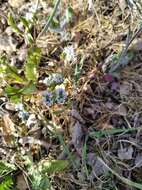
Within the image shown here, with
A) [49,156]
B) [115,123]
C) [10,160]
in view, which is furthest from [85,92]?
[10,160]

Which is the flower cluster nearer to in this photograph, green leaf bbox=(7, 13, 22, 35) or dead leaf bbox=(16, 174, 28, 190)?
green leaf bbox=(7, 13, 22, 35)

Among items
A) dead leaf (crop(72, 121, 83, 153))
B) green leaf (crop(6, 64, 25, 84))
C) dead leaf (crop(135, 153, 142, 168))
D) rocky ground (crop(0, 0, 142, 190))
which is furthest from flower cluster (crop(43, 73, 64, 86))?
dead leaf (crop(135, 153, 142, 168))

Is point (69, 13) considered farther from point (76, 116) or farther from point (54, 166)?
point (54, 166)

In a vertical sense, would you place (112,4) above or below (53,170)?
above

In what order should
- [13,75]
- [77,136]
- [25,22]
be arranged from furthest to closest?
[25,22], [13,75], [77,136]

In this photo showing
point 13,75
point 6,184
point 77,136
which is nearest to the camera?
point 6,184

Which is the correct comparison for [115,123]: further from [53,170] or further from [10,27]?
[10,27]

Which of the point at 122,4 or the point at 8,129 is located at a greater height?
the point at 122,4

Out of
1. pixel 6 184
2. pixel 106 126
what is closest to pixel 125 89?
pixel 106 126

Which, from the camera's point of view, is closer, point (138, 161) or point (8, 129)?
point (138, 161)
